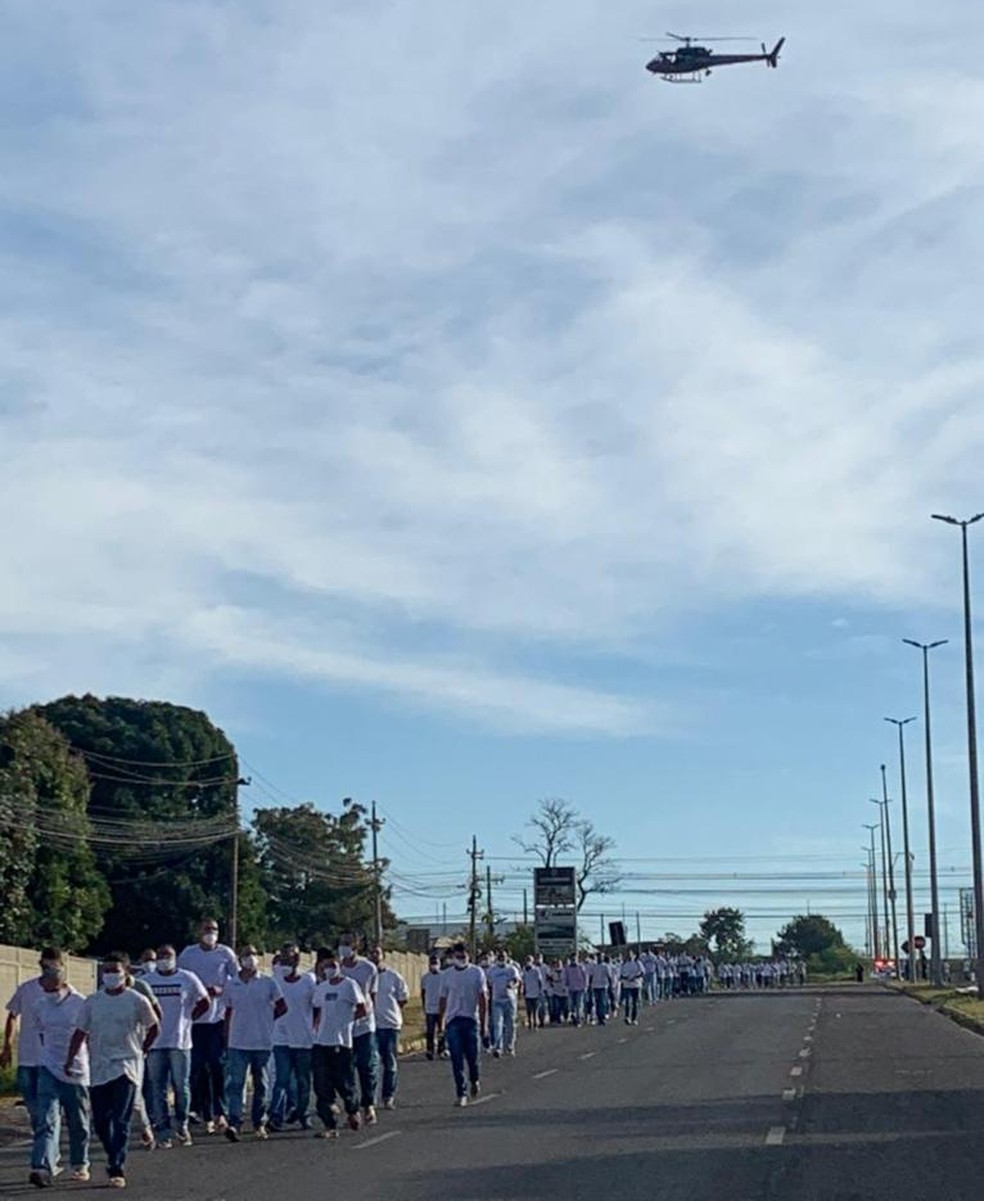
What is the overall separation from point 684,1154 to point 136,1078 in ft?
15.3

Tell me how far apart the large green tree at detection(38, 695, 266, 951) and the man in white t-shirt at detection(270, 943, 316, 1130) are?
145ft

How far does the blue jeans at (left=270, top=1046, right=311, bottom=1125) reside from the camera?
66.4 feet

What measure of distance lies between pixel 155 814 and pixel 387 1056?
44.6m

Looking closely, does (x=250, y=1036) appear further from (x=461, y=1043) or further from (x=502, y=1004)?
(x=502, y=1004)

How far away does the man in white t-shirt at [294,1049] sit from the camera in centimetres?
2016

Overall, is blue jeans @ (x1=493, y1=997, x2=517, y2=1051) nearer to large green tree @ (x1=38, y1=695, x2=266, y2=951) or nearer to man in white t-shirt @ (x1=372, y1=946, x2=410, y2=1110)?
man in white t-shirt @ (x1=372, y1=946, x2=410, y2=1110)

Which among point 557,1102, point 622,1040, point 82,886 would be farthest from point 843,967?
point 557,1102

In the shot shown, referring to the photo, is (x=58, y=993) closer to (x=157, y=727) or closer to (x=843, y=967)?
(x=157, y=727)

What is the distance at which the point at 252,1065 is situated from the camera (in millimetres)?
19938

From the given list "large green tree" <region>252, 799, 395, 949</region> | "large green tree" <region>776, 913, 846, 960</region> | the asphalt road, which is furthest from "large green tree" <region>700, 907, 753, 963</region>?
the asphalt road

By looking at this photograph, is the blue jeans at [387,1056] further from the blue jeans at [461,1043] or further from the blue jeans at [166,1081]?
the blue jeans at [166,1081]

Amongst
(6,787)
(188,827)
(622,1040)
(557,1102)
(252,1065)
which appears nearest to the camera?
(252,1065)

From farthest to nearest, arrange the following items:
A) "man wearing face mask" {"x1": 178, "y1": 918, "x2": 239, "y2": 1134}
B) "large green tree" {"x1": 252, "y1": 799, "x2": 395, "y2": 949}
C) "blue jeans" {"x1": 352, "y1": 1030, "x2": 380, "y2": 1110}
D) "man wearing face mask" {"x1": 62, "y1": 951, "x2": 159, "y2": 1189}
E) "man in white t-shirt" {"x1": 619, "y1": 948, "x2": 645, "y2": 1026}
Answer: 1. "large green tree" {"x1": 252, "y1": 799, "x2": 395, "y2": 949}
2. "man in white t-shirt" {"x1": 619, "y1": 948, "x2": 645, "y2": 1026}
3. "blue jeans" {"x1": 352, "y1": 1030, "x2": 380, "y2": 1110}
4. "man wearing face mask" {"x1": 178, "y1": 918, "x2": 239, "y2": 1134}
5. "man wearing face mask" {"x1": 62, "y1": 951, "x2": 159, "y2": 1189}

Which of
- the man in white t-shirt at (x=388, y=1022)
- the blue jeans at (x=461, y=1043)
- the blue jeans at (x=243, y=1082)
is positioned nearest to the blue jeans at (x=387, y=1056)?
the man in white t-shirt at (x=388, y=1022)
